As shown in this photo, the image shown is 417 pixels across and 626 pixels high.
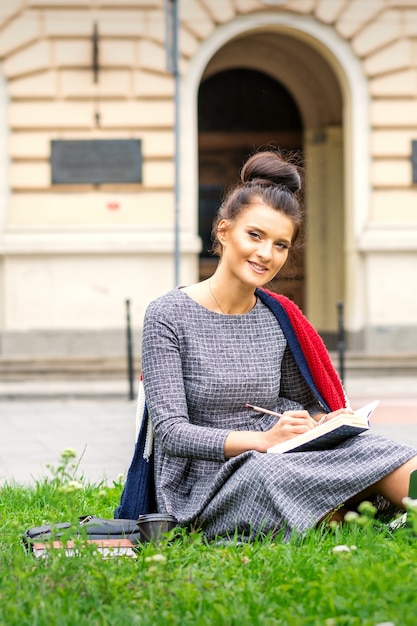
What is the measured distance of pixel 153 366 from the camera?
4121 mm

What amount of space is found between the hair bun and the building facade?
34.0 ft

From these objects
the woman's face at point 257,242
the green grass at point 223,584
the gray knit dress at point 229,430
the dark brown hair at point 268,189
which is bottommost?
the green grass at point 223,584

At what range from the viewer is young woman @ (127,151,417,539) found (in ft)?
12.9

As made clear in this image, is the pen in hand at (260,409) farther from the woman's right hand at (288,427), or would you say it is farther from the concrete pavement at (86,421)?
the concrete pavement at (86,421)

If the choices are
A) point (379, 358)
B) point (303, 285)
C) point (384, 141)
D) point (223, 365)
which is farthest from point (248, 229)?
point (303, 285)

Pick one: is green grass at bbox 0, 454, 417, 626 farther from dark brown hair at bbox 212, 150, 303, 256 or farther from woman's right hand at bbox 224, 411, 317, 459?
dark brown hair at bbox 212, 150, 303, 256

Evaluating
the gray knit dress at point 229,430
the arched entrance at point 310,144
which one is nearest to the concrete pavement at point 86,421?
the gray knit dress at point 229,430

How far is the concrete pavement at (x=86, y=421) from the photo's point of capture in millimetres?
7379

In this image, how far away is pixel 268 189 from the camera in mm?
4270

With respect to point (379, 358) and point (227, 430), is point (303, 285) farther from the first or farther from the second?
point (227, 430)

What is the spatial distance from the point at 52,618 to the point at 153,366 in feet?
4.34

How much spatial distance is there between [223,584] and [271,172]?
1.65 meters

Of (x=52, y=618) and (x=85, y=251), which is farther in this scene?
(x=85, y=251)

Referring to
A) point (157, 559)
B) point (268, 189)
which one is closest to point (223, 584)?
point (157, 559)
